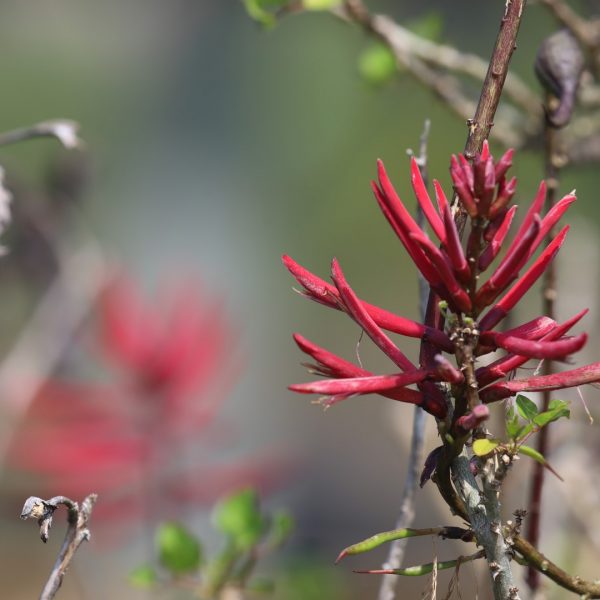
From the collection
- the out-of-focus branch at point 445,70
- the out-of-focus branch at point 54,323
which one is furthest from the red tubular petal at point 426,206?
the out-of-focus branch at point 54,323

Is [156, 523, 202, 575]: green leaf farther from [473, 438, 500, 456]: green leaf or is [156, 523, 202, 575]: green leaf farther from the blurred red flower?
the blurred red flower

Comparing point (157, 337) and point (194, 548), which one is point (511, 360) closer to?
point (194, 548)

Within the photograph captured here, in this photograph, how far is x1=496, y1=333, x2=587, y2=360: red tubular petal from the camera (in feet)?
0.85

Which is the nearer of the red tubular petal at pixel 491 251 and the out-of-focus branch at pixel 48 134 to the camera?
the red tubular petal at pixel 491 251

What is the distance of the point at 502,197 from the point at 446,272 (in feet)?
0.10

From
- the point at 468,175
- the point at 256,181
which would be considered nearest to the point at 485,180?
the point at 468,175

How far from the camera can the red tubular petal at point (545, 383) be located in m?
0.29

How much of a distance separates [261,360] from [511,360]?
3.11 m

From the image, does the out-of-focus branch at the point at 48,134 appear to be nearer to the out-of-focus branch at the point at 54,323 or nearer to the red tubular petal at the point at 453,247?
the red tubular petal at the point at 453,247

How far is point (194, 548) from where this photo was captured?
1.90 ft

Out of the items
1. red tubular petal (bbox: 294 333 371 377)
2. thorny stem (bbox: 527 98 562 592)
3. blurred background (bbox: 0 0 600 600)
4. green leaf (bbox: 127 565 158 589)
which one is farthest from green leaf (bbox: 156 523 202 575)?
blurred background (bbox: 0 0 600 600)

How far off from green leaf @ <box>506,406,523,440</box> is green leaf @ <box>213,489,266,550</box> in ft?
0.96

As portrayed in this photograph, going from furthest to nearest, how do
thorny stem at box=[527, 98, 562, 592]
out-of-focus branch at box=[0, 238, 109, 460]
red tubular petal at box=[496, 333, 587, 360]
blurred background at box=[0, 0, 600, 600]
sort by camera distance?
blurred background at box=[0, 0, 600, 600], out-of-focus branch at box=[0, 238, 109, 460], thorny stem at box=[527, 98, 562, 592], red tubular petal at box=[496, 333, 587, 360]

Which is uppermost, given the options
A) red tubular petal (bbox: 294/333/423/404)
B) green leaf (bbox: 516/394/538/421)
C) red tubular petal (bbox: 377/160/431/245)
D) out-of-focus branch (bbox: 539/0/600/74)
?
out-of-focus branch (bbox: 539/0/600/74)
